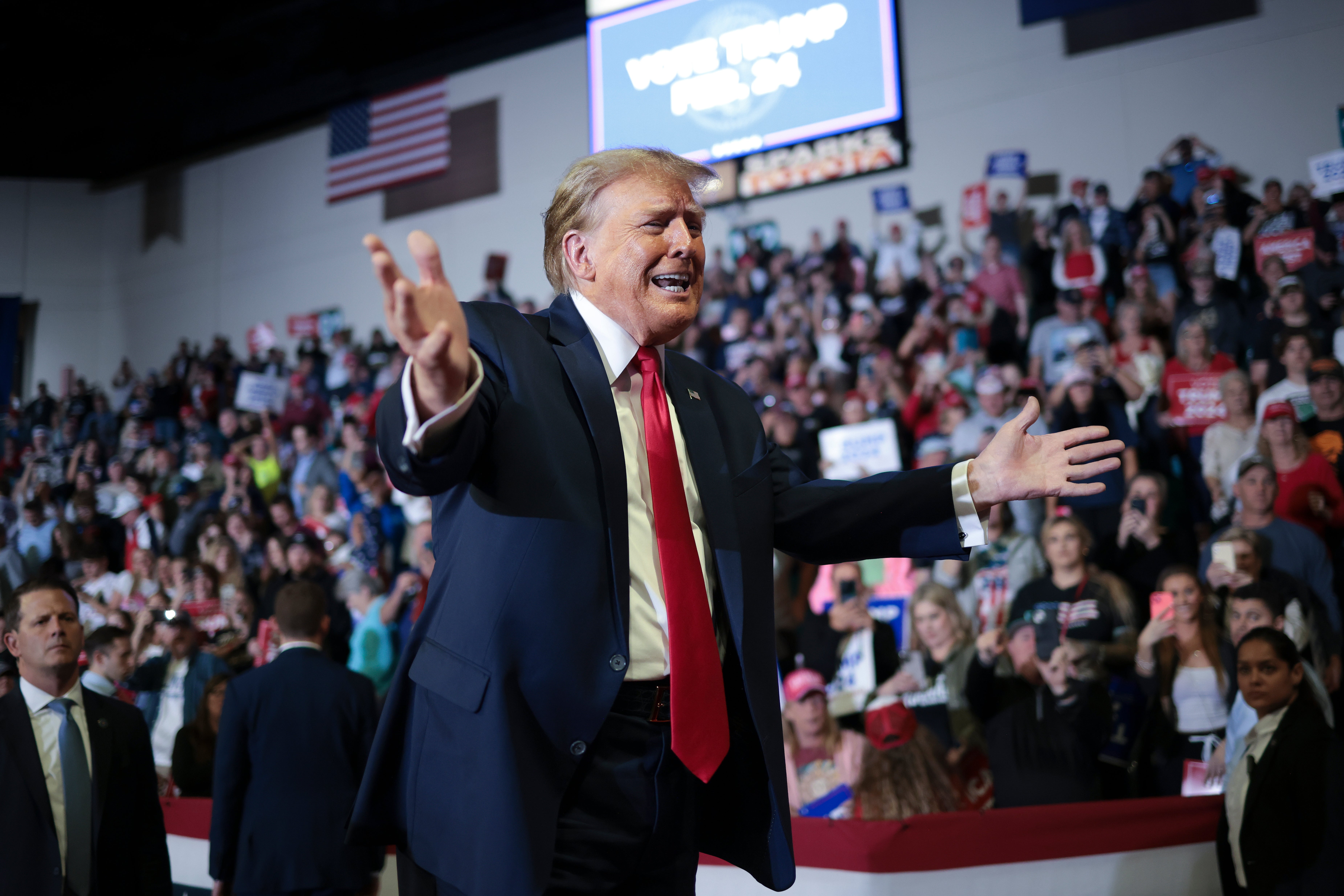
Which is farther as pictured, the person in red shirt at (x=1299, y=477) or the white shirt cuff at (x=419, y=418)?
the person in red shirt at (x=1299, y=477)

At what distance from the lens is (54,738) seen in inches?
123

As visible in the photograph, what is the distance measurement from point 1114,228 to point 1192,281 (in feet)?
3.54

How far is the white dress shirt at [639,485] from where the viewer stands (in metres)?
1.33

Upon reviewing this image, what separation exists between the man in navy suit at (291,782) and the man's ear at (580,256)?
8.13 feet

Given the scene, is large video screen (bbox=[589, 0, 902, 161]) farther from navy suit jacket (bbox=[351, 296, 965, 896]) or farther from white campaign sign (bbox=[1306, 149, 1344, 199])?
navy suit jacket (bbox=[351, 296, 965, 896])

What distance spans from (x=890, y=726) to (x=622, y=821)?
312cm

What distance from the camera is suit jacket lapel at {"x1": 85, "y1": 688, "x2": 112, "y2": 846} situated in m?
3.07

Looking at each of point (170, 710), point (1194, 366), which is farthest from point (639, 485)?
point (170, 710)

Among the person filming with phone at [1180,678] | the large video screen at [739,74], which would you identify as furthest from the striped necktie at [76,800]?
the large video screen at [739,74]

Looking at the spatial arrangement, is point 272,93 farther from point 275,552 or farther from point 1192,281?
point 1192,281

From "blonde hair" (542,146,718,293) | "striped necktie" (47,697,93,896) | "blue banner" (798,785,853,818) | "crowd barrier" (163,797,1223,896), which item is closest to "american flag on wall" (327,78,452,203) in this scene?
"blue banner" (798,785,853,818)

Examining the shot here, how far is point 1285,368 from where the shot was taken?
5594 millimetres

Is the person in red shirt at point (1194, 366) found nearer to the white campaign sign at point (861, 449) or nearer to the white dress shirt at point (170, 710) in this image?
the white campaign sign at point (861, 449)

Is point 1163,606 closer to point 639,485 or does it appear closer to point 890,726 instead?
point 890,726
